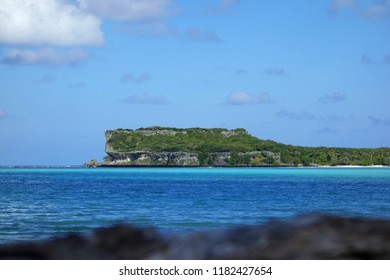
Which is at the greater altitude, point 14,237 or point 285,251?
point 285,251

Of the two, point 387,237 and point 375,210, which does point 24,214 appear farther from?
point 387,237

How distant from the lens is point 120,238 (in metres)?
4.57

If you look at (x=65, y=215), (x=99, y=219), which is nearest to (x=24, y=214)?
(x=65, y=215)

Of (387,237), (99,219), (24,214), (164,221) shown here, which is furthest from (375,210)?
(387,237)

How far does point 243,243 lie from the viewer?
14.1 ft

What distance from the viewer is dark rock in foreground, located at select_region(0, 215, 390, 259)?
419cm

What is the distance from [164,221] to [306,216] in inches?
1141

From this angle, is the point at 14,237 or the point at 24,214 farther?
the point at 24,214

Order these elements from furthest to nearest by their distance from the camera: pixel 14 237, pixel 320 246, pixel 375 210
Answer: pixel 375 210 < pixel 14 237 < pixel 320 246

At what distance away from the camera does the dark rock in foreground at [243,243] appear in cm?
419
